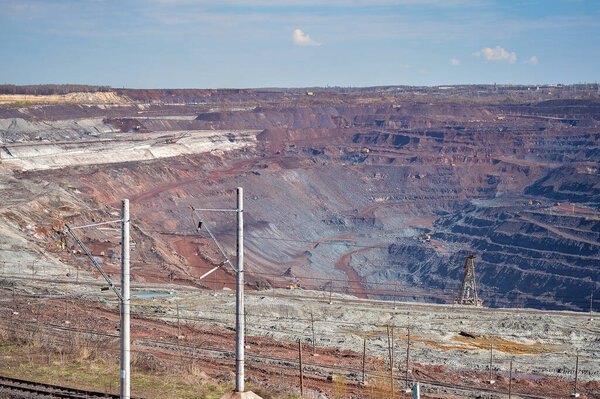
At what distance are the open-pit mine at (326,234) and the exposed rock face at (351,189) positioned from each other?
0.39 meters

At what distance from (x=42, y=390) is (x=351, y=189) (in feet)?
315

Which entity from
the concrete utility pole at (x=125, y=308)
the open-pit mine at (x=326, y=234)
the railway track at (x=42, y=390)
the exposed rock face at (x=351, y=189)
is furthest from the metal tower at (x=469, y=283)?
the concrete utility pole at (x=125, y=308)

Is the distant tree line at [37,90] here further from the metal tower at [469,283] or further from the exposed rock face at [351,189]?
the metal tower at [469,283]

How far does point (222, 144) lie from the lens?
433 ft

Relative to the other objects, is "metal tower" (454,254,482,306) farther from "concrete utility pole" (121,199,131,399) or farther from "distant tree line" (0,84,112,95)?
"distant tree line" (0,84,112,95)

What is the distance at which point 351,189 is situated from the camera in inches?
4599

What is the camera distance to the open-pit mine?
32844 millimetres

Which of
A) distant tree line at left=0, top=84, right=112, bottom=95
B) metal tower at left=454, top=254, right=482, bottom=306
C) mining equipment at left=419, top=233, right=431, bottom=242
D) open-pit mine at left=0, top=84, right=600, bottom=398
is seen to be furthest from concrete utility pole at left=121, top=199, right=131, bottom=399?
distant tree line at left=0, top=84, right=112, bottom=95

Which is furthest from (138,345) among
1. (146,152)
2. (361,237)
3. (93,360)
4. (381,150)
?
(381,150)

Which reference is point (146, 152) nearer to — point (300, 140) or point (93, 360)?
point (300, 140)

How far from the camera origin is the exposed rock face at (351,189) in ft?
239

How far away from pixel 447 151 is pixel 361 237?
49529 mm

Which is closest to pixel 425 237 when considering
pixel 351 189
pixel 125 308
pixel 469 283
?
pixel 351 189

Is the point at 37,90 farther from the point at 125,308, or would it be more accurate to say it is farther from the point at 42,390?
the point at 125,308
